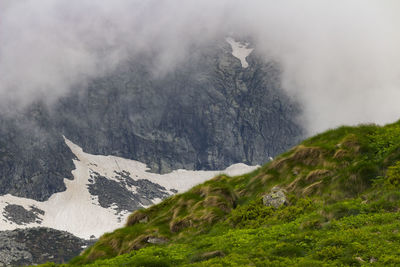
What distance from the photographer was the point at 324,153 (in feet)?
96.8

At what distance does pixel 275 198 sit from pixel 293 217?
330 cm

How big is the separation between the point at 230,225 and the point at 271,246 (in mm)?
8370

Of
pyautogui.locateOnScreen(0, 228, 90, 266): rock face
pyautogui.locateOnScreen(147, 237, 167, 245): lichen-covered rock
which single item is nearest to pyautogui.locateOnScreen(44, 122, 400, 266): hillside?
pyautogui.locateOnScreen(147, 237, 167, 245): lichen-covered rock

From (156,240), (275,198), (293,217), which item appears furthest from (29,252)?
(293,217)

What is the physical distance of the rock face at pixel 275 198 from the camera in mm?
25841

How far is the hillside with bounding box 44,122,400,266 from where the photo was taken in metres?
16.1

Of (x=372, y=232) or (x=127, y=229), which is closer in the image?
(x=372, y=232)

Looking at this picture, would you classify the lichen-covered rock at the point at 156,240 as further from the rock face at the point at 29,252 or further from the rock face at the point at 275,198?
the rock face at the point at 29,252

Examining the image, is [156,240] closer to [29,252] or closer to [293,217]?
[293,217]

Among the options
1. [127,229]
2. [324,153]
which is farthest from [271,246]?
[127,229]

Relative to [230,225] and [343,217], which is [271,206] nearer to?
[230,225]

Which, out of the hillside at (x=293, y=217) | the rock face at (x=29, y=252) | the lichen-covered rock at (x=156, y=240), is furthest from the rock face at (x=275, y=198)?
the rock face at (x=29, y=252)

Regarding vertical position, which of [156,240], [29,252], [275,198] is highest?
[29,252]

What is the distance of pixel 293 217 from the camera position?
23.2 metres
